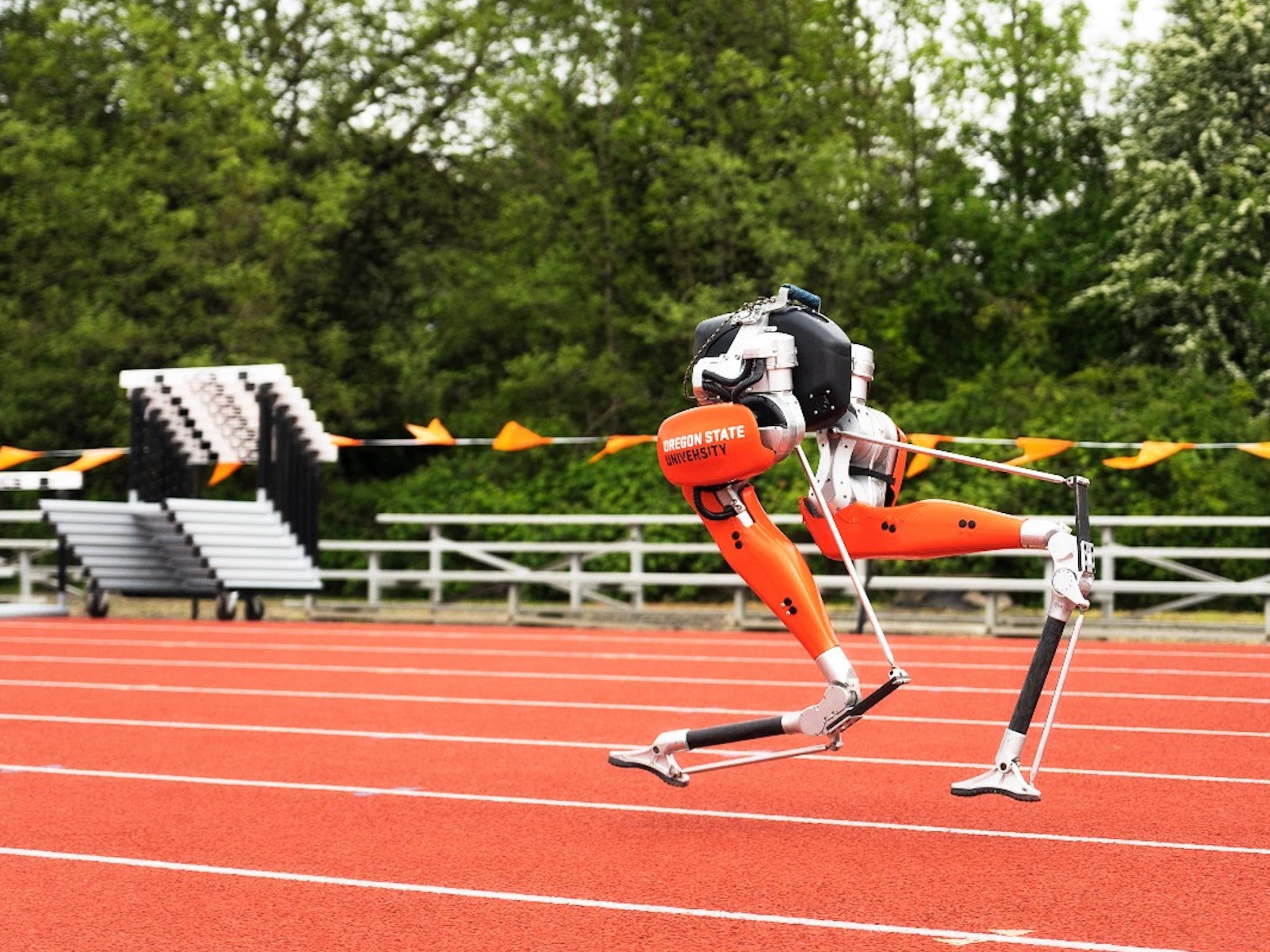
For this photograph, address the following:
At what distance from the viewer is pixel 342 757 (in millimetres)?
8914

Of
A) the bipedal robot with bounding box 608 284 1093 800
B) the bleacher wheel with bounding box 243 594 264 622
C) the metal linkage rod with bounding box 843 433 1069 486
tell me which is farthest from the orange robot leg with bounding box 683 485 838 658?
the bleacher wheel with bounding box 243 594 264 622

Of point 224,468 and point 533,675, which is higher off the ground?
point 224,468

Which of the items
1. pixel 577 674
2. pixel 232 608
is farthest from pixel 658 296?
pixel 577 674

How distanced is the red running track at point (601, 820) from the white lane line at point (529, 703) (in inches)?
1.8

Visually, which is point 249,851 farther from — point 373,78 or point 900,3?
point 900,3

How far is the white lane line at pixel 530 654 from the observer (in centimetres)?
1288

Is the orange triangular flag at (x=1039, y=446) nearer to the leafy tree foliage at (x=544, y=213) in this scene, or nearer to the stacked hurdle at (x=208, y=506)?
the stacked hurdle at (x=208, y=506)

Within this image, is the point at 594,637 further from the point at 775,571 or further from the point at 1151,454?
the point at 775,571

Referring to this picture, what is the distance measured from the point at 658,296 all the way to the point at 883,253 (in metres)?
3.49

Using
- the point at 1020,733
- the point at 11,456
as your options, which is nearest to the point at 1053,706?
the point at 1020,733

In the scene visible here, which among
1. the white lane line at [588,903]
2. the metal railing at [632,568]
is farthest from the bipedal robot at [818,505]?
the metal railing at [632,568]

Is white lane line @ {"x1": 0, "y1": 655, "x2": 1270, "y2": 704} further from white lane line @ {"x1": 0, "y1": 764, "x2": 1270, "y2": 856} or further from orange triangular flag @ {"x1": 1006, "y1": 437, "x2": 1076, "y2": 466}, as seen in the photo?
white lane line @ {"x1": 0, "y1": 764, "x2": 1270, "y2": 856}

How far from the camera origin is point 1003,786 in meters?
6.40

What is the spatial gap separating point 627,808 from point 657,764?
1.08 ft
